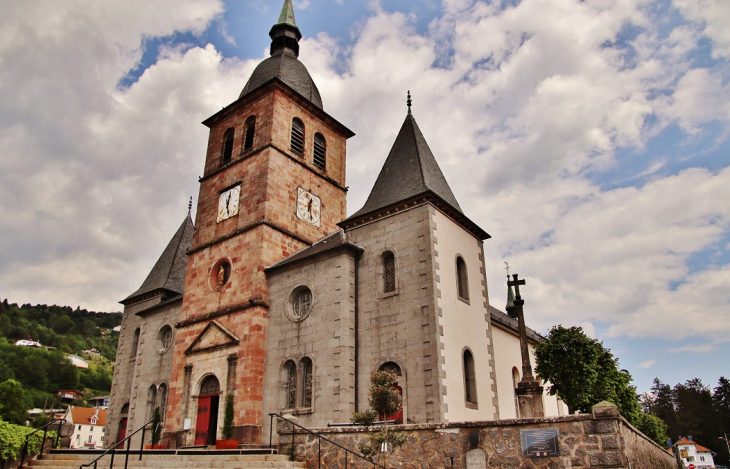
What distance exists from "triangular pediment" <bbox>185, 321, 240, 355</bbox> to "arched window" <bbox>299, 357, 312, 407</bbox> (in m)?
3.03

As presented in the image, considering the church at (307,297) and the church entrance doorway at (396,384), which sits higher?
the church at (307,297)

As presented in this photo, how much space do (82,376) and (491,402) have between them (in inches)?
4575

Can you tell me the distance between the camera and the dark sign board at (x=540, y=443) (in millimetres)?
9805

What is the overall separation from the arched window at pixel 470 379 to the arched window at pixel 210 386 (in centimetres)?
920

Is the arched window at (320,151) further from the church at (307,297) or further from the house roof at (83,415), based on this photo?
the house roof at (83,415)

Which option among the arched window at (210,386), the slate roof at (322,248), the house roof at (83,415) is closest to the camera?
the slate roof at (322,248)

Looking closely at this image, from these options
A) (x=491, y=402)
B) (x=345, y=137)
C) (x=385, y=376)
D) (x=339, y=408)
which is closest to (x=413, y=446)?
(x=385, y=376)

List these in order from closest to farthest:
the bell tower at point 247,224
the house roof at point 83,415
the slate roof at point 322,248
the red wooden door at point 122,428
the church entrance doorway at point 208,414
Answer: the slate roof at point 322,248
the church entrance doorway at point 208,414
the bell tower at point 247,224
the red wooden door at point 122,428
the house roof at point 83,415

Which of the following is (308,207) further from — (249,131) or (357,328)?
(357,328)

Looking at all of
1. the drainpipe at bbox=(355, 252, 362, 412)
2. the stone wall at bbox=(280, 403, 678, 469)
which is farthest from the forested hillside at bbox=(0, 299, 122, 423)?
the stone wall at bbox=(280, 403, 678, 469)

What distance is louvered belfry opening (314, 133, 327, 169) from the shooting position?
2644 cm

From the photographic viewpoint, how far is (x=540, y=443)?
995 cm

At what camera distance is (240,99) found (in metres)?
26.2

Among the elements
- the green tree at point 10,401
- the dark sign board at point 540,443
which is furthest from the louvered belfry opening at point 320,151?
the green tree at point 10,401
